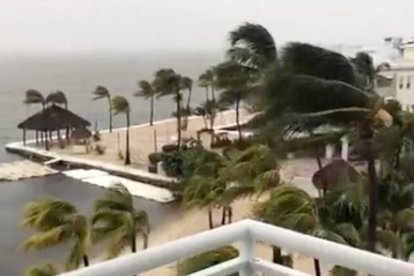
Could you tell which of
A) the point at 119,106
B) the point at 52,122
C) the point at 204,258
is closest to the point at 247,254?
the point at 204,258

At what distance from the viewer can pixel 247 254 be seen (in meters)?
0.98

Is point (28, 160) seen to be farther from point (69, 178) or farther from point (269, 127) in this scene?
point (269, 127)

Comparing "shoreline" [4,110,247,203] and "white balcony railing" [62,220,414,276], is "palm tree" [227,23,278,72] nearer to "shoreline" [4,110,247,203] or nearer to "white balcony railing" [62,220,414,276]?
"shoreline" [4,110,247,203]

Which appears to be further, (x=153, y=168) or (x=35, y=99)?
(x=35, y=99)

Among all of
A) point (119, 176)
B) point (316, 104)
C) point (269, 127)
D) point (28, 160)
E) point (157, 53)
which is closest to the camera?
point (316, 104)

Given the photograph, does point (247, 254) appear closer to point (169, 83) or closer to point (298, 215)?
point (298, 215)

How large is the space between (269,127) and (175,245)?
5230mm

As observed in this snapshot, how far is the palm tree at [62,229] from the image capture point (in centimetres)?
576

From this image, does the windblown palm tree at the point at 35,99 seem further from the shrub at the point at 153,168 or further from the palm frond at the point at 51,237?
the palm frond at the point at 51,237

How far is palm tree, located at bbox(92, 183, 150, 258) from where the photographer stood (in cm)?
601

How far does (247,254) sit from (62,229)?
16.6 ft

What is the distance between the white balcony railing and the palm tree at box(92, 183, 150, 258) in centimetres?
494

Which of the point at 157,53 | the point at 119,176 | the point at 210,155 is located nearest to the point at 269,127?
the point at 210,155

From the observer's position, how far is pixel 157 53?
8219cm
